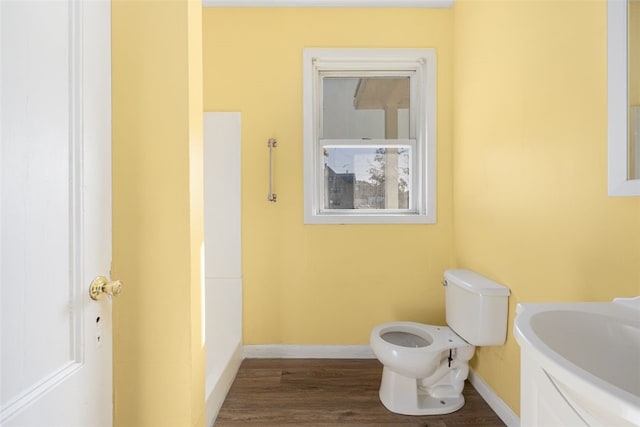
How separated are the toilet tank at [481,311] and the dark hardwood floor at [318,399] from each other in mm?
423

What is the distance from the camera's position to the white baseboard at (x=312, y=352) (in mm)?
2117

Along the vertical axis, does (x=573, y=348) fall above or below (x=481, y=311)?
above

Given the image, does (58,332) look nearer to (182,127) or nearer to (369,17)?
(182,127)

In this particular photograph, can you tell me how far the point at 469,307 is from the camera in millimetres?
1574

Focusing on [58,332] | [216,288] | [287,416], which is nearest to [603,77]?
[58,332]

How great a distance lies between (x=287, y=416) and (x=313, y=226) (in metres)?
1.12

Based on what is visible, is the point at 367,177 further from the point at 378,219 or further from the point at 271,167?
the point at 271,167

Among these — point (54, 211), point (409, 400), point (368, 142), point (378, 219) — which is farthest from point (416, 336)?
point (54, 211)

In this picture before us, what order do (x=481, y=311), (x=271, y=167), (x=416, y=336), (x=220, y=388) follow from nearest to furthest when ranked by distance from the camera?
1. (x=481, y=311)
2. (x=220, y=388)
3. (x=416, y=336)
4. (x=271, y=167)

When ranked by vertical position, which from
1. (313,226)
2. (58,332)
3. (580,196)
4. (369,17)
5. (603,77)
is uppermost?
(369,17)

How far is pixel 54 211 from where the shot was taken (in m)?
0.62

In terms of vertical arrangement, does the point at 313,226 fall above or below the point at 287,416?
above

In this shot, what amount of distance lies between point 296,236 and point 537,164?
4.70ft

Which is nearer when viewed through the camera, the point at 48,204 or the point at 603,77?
the point at 48,204
